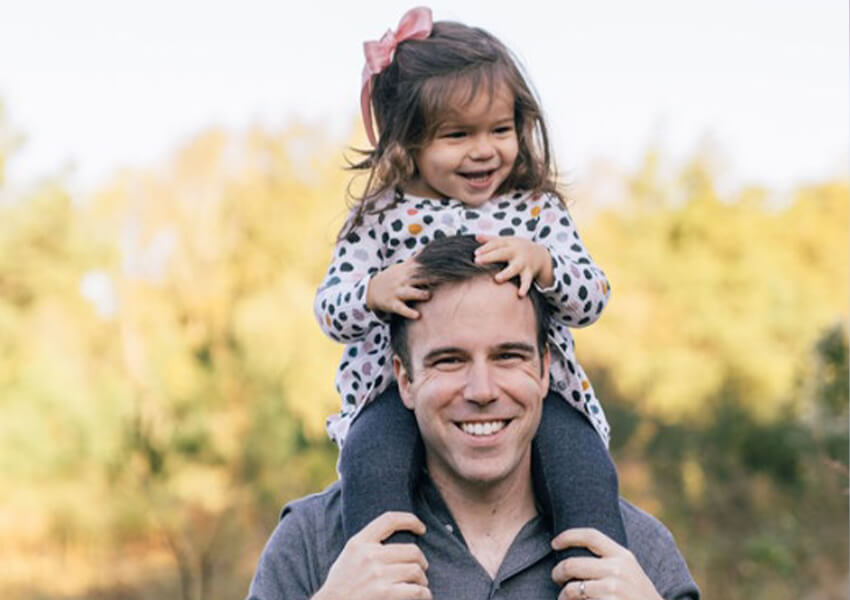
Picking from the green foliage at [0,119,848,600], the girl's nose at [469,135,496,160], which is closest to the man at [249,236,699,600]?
the girl's nose at [469,135,496,160]

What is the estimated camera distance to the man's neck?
2.83 m

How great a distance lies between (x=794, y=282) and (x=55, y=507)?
334 inches

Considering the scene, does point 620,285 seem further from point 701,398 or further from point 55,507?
point 55,507

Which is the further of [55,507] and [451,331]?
[55,507]

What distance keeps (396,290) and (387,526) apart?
19.5 inches

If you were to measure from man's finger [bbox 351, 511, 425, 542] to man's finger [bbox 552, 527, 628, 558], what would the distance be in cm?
31

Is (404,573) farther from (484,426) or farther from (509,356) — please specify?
(509,356)

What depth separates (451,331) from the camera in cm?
270

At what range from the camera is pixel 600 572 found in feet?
8.63

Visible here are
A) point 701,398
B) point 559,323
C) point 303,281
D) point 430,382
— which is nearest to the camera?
point 430,382

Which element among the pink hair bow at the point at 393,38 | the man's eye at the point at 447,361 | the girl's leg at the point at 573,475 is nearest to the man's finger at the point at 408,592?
the girl's leg at the point at 573,475

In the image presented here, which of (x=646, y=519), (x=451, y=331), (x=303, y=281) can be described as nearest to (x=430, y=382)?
(x=451, y=331)

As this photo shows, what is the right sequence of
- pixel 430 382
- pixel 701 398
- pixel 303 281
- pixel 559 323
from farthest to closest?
pixel 701 398 → pixel 303 281 → pixel 559 323 → pixel 430 382

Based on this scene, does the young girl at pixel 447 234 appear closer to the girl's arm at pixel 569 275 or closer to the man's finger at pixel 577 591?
the girl's arm at pixel 569 275
